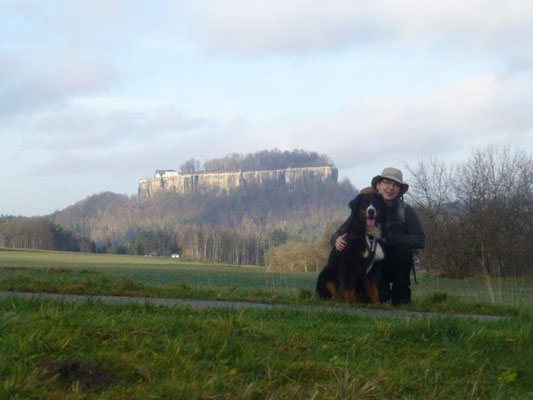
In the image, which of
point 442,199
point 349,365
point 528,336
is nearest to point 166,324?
point 349,365

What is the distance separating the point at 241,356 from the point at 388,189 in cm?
491

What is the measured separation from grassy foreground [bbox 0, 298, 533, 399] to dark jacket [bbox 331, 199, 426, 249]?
2.55 m

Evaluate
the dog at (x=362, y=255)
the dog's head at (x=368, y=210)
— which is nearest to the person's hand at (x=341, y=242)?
the dog at (x=362, y=255)

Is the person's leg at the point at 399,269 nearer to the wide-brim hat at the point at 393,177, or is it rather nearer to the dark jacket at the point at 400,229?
the dark jacket at the point at 400,229

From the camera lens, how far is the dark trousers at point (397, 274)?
1005 centimetres

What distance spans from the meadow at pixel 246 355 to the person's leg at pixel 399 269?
2.31 m

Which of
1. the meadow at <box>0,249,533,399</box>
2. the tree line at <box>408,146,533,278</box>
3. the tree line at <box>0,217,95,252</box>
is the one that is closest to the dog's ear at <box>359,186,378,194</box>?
the meadow at <box>0,249,533,399</box>

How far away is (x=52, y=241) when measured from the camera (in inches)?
4717

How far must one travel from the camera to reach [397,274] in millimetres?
10078

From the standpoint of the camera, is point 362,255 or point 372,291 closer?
point 362,255

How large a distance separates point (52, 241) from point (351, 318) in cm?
11673

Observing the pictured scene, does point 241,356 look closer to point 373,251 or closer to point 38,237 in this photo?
point 373,251

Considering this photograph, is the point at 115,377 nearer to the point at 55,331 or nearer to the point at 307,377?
the point at 55,331

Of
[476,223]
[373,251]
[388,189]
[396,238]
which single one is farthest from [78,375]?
[476,223]
